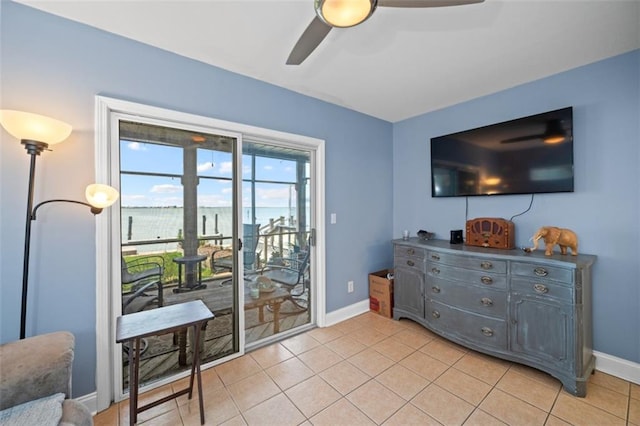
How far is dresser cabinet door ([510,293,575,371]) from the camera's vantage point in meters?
1.83

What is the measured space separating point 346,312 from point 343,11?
113 inches

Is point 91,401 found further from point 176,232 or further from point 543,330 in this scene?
point 543,330

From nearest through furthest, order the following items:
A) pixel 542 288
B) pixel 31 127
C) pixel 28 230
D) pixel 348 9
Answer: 1. pixel 348 9
2. pixel 31 127
3. pixel 28 230
4. pixel 542 288

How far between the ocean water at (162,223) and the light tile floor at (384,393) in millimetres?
1132

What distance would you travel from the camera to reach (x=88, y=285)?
168 cm

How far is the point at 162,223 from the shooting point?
79.6 inches

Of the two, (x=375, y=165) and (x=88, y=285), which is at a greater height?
(x=375, y=165)

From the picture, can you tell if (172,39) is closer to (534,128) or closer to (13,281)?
(13,281)

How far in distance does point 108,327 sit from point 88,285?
1.04ft

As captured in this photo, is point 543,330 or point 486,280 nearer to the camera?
point 543,330

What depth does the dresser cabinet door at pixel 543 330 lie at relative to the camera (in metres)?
1.83

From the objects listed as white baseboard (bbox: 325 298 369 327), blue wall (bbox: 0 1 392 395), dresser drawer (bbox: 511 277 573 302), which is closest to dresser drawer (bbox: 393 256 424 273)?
white baseboard (bbox: 325 298 369 327)

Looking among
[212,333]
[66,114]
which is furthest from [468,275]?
[66,114]

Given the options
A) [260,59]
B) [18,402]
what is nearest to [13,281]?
[18,402]
